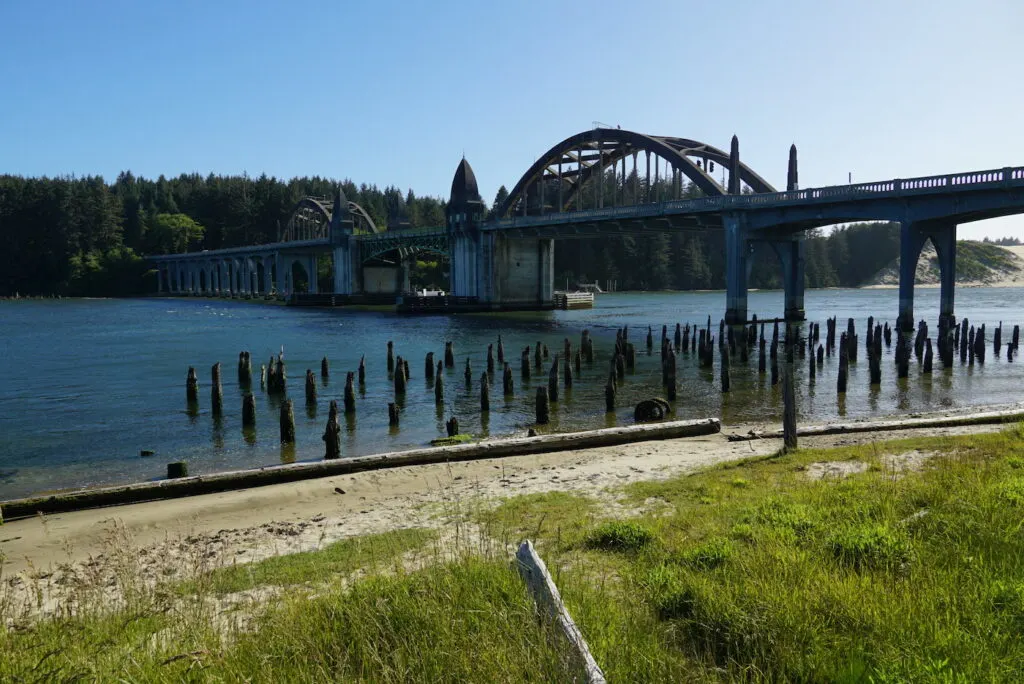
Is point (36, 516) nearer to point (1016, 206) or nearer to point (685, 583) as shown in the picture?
point (685, 583)

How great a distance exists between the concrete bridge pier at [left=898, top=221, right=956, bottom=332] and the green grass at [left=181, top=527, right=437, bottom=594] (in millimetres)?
42020

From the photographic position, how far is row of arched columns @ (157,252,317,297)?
408 ft

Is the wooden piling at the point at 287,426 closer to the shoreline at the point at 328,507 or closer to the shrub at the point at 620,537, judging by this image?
the shoreline at the point at 328,507

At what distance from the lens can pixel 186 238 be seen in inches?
6294

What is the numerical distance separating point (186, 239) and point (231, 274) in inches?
933

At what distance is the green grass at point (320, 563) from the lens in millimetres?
7910

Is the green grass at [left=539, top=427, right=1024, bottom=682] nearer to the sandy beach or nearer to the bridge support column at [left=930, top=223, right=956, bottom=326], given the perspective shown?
the sandy beach

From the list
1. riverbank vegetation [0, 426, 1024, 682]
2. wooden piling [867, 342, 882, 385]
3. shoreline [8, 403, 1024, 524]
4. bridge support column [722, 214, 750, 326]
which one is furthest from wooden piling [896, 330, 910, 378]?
riverbank vegetation [0, 426, 1024, 682]

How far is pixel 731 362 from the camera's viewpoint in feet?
127

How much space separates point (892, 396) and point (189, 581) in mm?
25635

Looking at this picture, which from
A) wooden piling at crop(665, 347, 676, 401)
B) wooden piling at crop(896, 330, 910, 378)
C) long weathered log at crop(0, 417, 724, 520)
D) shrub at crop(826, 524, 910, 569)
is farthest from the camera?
wooden piling at crop(896, 330, 910, 378)

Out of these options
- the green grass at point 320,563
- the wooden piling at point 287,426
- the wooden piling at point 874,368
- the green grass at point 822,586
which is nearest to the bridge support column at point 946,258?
the wooden piling at point 874,368

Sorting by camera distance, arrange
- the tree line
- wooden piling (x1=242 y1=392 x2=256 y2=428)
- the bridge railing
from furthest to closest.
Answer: the tree line, the bridge railing, wooden piling (x1=242 y1=392 x2=256 y2=428)

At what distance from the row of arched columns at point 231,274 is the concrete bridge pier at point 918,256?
9244 centimetres
